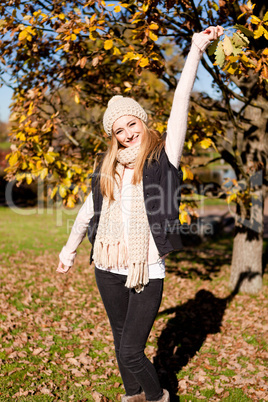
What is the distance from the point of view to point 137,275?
7.43ft

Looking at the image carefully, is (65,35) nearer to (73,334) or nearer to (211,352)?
(73,334)

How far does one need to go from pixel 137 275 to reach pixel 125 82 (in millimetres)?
3138

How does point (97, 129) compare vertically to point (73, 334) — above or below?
above

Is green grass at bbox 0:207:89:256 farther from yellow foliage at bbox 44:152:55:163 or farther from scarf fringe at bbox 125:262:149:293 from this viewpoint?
scarf fringe at bbox 125:262:149:293

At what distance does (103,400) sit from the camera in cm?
324

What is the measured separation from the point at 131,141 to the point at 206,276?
17.3 ft

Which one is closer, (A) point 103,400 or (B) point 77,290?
(A) point 103,400

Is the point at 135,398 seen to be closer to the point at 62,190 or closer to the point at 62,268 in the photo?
the point at 62,268

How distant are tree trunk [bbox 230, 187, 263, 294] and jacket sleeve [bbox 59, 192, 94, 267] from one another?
12.1 ft

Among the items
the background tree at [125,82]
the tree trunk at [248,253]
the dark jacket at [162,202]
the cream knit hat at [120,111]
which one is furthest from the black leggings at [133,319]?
the tree trunk at [248,253]

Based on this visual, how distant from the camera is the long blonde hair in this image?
2.34m

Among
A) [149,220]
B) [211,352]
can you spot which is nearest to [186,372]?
[211,352]

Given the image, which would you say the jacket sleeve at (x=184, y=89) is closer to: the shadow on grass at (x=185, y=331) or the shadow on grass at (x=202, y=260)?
the shadow on grass at (x=185, y=331)

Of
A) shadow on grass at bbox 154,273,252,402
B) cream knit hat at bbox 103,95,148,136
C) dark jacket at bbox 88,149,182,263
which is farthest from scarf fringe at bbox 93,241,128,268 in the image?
shadow on grass at bbox 154,273,252,402
